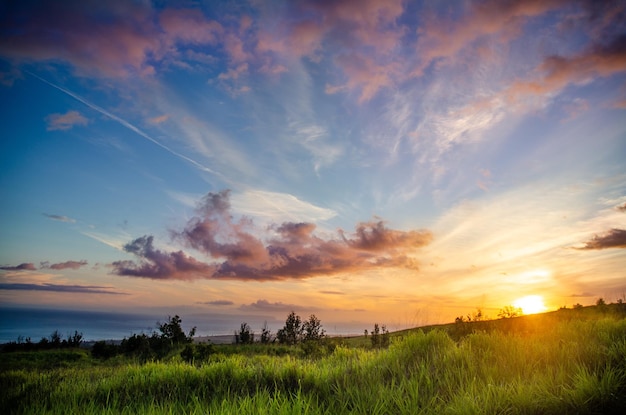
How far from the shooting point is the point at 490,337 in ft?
31.8

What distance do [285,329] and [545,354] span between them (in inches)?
1048

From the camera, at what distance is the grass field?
563cm

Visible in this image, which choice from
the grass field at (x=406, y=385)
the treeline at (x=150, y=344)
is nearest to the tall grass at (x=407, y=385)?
the grass field at (x=406, y=385)

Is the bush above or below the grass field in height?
below

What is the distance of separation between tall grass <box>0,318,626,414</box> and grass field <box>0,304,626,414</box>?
2 centimetres

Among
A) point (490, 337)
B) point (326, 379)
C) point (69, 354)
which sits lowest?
point (69, 354)

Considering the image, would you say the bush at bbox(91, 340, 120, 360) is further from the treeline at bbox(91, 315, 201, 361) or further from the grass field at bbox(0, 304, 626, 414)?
the grass field at bbox(0, 304, 626, 414)

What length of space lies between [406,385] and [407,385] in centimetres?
2

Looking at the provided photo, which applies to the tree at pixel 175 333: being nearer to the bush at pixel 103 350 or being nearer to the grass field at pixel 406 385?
the bush at pixel 103 350

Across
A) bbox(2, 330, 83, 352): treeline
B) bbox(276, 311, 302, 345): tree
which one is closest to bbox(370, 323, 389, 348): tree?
bbox(276, 311, 302, 345): tree

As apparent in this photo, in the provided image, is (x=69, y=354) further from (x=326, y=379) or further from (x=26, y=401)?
(x=326, y=379)

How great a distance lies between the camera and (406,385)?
693cm

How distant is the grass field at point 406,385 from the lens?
5629 millimetres

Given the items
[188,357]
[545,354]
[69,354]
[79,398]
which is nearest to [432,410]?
[545,354]
